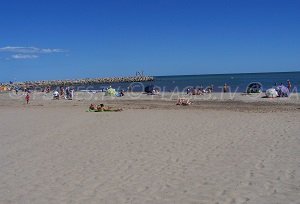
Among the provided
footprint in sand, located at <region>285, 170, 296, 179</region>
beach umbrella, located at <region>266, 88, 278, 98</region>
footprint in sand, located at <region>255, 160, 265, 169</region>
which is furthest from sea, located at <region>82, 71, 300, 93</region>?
footprint in sand, located at <region>285, 170, 296, 179</region>

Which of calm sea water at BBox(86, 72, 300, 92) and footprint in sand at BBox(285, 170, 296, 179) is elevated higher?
calm sea water at BBox(86, 72, 300, 92)

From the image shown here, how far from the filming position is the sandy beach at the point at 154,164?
6.13 metres

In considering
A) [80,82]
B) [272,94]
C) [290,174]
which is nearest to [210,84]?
[80,82]

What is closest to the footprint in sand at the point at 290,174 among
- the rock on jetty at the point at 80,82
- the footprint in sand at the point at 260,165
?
the footprint in sand at the point at 260,165

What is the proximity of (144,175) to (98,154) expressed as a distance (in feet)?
7.94

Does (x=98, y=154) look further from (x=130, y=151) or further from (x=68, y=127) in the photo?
Result: (x=68, y=127)

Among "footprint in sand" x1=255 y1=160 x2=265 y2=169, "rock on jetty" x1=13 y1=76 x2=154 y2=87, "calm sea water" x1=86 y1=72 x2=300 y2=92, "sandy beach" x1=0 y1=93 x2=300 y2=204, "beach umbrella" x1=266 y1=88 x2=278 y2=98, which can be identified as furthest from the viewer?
"rock on jetty" x1=13 y1=76 x2=154 y2=87

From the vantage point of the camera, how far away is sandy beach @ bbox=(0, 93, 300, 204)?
20.1ft

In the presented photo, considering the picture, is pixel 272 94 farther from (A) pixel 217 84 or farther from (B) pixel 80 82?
(B) pixel 80 82

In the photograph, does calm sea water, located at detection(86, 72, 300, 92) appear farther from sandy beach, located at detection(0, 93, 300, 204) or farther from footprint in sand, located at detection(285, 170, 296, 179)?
footprint in sand, located at detection(285, 170, 296, 179)

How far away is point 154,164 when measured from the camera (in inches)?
322

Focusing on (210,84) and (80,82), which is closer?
(210,84)

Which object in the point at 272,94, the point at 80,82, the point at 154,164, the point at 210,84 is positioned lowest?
the point at 154,164

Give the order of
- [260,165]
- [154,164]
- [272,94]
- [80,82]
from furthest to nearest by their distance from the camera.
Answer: [80,82] → [272,94] → [154,164] → [260,165]
